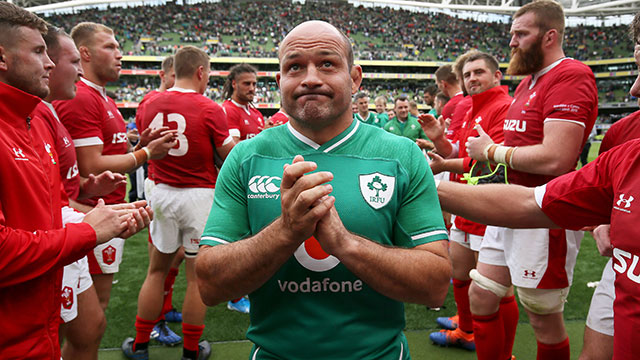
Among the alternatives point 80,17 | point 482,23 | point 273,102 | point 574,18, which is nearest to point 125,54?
point 80,17

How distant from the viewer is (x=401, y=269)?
128 centimetres

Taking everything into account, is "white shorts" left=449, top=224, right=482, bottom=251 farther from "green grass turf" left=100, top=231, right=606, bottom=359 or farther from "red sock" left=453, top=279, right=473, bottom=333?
"green grass turf" left=100, top=231, right=606, bottom=359

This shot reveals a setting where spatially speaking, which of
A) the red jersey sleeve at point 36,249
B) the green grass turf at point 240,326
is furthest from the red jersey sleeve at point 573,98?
the red jersey sleeve at point 36,249

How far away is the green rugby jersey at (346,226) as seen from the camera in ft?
4.56

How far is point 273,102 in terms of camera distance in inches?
1377

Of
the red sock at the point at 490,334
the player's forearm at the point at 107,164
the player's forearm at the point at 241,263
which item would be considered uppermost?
the player's forearm at the point at 241,263

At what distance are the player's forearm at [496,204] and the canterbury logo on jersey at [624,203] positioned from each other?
0.33 meters

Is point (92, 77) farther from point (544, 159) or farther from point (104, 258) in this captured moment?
point (544, 159)

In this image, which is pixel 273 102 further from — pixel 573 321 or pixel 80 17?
pixel 573 321

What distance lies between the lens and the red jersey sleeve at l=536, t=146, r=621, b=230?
4.89ft

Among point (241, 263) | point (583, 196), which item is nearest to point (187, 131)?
point (241, 263)

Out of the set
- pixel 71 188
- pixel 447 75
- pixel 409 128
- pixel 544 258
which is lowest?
pixel 409 128

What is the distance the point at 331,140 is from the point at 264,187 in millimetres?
308

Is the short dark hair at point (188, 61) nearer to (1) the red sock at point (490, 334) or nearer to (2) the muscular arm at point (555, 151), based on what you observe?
(2) the muscular arm at point (555, 151)
